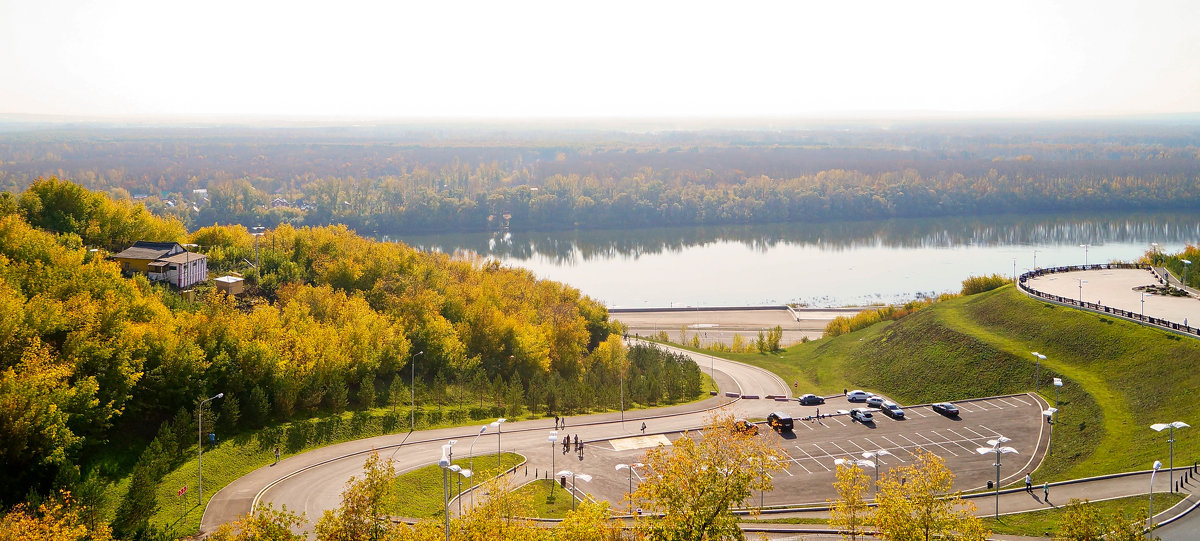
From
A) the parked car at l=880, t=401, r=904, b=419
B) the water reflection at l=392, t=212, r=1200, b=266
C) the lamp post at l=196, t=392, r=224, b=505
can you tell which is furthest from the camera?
the water reflection at l=392, t=212, r=1200, b=266

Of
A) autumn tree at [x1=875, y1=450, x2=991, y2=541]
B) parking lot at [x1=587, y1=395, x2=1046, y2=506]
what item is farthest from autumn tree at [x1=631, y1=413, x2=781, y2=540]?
parking lot at [x1=587, y1=395, x2=1046, y2=506]

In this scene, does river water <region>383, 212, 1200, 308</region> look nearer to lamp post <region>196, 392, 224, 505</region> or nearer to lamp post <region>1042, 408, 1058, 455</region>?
lamp post <region>1042, 408, 1058, 455</region>

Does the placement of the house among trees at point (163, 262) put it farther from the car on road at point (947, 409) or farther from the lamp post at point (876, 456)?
the car on road at point (947, 409)

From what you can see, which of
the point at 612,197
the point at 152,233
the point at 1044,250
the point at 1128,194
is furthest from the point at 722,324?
the point at 1128,194

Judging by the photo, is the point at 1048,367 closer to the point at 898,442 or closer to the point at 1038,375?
the point at 1038,375

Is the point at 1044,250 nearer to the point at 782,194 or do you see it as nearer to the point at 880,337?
the point at 782,194

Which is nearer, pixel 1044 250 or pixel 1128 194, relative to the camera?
pixel 1044 250
